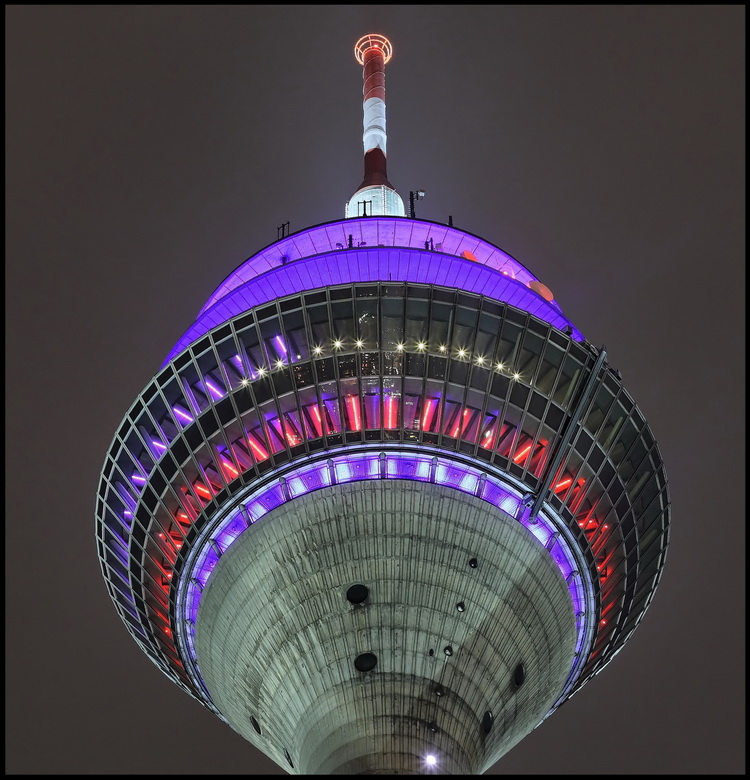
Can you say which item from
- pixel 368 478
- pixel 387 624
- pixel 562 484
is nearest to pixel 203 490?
pixel 368 478

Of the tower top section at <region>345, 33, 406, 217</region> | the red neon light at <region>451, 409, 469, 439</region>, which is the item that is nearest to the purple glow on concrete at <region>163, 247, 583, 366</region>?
the red neon light at <region>451, 409, 469, 439</region>

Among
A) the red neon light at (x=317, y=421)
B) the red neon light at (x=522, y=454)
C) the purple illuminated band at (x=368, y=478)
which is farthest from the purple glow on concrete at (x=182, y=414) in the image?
the red neon light at (x=522, y=454)

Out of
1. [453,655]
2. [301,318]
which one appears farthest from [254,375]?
[453,655]

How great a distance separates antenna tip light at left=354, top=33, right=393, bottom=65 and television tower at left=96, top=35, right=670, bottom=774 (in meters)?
30.1

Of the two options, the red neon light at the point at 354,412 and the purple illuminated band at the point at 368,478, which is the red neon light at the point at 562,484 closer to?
the purple illuminated band at the point at 368,478

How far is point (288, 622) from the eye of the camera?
41.0m

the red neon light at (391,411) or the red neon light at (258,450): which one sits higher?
the red neon light at (391,411)

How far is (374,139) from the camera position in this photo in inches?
2606

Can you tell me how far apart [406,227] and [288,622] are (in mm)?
18351

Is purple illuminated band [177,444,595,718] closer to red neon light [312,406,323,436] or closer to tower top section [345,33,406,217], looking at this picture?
red neon light [312,406,323,436]

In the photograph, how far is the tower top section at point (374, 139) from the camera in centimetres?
6047

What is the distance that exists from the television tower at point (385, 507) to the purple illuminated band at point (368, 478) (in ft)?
0.28

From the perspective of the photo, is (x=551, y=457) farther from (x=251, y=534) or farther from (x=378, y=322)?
(x=251, y=534)

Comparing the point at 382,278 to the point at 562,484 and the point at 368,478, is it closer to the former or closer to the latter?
the point at 368,478
